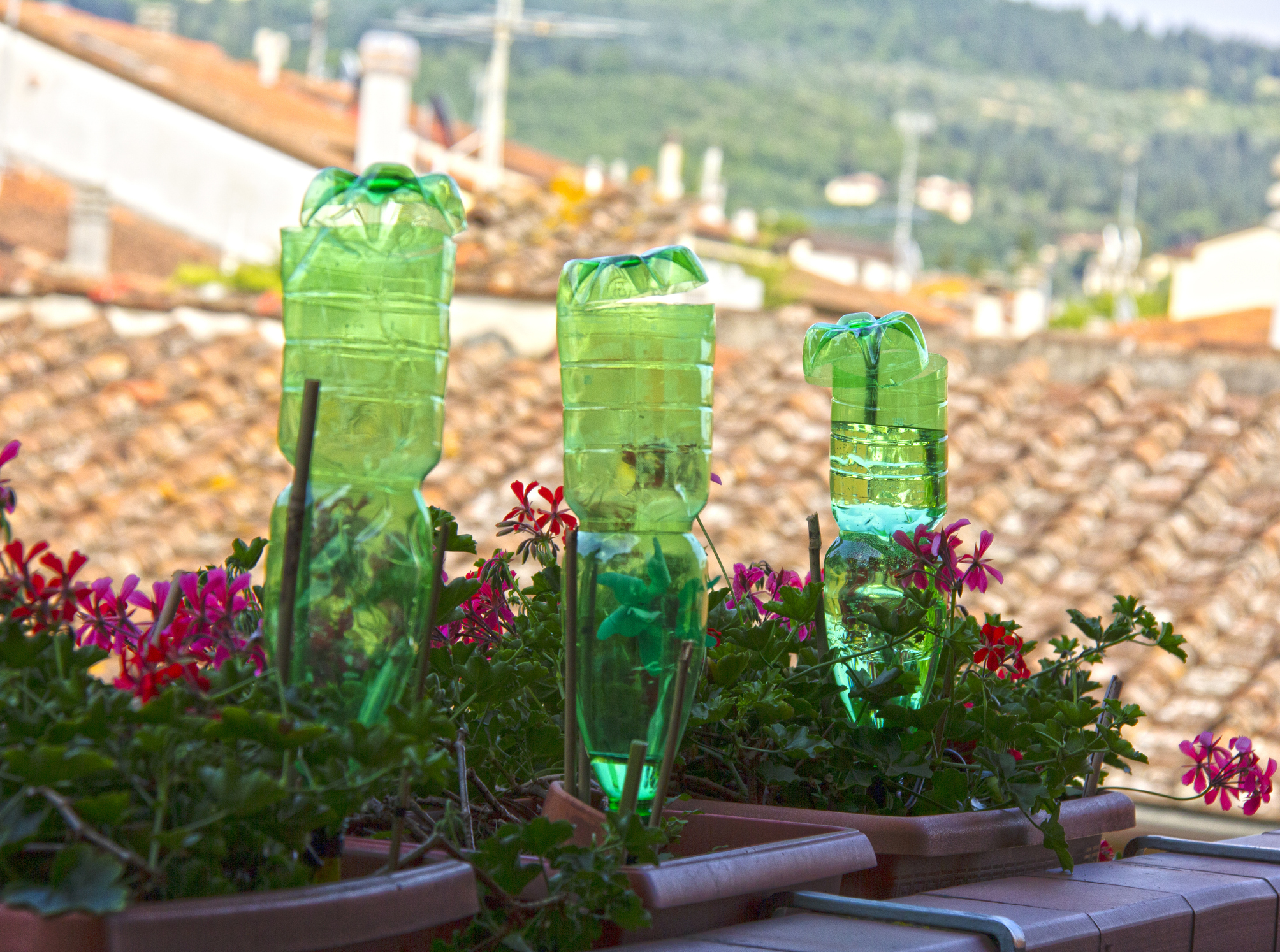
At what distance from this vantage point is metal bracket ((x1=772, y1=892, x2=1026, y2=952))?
1314 millimetres

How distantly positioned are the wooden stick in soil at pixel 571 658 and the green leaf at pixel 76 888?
0.53 metres

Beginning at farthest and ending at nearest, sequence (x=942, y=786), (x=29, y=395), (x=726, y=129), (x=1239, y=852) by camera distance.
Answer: (x=726, y=129) → (x=29, y=395) → (x=1239, y=852) → (x=942, y=786)

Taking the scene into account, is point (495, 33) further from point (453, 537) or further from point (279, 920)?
point (279, 920)

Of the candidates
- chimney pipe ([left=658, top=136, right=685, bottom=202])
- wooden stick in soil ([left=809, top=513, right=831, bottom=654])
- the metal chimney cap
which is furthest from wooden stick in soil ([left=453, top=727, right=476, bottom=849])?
chimney pipe ([left=658, top=136, right=685, bottom=202])

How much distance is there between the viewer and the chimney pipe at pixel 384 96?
32.0 ft

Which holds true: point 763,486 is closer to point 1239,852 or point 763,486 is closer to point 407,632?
point 1239,852

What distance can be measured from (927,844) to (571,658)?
19.6 inches

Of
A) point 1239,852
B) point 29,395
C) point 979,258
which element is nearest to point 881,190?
point 979,258

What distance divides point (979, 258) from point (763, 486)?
5143cm

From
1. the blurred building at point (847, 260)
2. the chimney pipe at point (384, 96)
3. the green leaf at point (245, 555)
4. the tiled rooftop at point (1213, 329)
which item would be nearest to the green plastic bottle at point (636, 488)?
the green leaf at point (245, 555)

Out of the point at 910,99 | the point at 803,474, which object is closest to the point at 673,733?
the point at 803,474

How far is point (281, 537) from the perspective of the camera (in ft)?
3.95

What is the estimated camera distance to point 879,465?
1.80 metres

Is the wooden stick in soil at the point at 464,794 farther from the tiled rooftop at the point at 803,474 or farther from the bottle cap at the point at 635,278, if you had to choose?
the tiled rooftop at the point at 803,474
